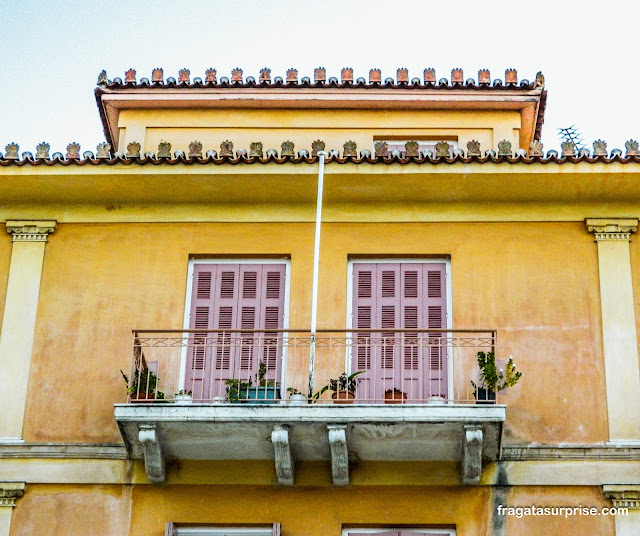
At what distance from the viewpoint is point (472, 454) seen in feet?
49.4

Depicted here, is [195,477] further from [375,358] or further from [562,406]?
[562,406]

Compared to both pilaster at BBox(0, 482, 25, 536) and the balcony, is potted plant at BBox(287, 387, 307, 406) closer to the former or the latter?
the balcony

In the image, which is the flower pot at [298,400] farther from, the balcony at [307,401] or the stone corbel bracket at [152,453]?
the stone corbel bracket at [152,453]

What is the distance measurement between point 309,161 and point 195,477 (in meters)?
4.05

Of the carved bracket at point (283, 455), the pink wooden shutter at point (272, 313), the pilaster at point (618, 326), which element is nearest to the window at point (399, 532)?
the carved bracket at point (283, 455)

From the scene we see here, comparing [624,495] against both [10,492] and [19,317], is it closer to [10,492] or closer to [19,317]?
[10,492]

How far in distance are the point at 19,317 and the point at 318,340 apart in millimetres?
3688

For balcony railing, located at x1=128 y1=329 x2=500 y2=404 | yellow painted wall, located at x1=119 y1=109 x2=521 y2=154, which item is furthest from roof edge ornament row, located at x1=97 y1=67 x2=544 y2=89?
balcony railing, located at x1=128 y1=329 x2=500 y2=404

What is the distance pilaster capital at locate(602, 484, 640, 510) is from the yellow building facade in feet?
0.10

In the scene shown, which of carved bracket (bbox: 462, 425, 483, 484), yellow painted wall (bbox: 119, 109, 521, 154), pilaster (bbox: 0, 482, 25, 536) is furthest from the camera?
yellow painted wall (bbox: 119, 109, 521, 154)

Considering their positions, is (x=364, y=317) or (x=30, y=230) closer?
(x=364, y=317)

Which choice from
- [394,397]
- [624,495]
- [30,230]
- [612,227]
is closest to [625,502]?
[624,495]

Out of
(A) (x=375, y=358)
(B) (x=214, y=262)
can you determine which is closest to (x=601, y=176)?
(A) (x=375, y=358)

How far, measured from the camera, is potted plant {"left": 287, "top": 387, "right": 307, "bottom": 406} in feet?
49.5
